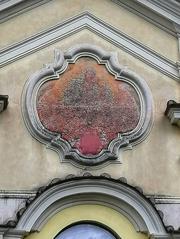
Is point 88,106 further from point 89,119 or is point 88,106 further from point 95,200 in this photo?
point 95,200

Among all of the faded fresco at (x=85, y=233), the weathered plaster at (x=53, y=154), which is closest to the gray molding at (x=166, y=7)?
the weathered plaster at (x=53, y=154)

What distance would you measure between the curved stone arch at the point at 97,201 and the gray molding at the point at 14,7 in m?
3.24

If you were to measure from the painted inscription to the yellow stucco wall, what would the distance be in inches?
36.4

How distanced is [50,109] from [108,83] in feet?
3.67

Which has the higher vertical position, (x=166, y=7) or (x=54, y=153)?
(x=166, y=7)

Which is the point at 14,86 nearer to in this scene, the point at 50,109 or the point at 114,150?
the point at 50,109

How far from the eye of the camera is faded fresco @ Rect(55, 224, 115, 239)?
35.1 feet

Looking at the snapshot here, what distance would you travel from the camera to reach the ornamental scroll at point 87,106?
1114 centimetres

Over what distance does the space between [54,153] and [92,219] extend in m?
1.24

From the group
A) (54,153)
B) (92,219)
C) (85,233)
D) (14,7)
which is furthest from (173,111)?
(14,7)

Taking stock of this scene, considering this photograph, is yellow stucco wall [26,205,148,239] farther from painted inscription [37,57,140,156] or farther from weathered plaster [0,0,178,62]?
weathered plaster [0,0,178,62]

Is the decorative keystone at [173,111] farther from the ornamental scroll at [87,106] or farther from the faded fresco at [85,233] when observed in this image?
the faded fresco at [85,233]

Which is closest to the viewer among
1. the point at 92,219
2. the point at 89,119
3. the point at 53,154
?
the point at 92,219

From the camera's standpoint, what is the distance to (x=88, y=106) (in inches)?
452
